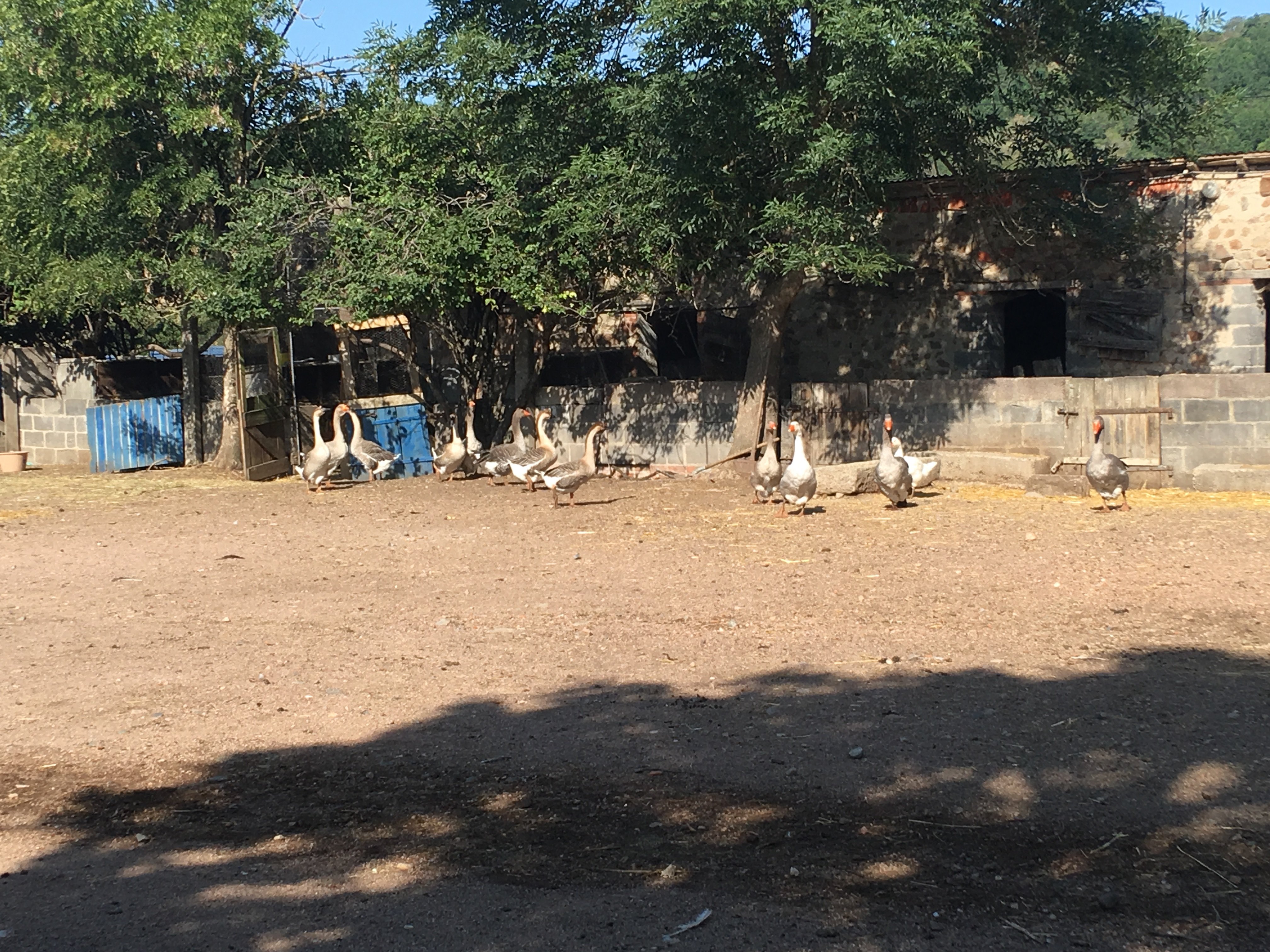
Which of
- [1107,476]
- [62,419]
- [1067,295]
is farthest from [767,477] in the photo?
[62,419]

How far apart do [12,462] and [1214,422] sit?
20.4 metres

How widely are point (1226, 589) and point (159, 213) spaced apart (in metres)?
16.3

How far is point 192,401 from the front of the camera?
2295 centimetres

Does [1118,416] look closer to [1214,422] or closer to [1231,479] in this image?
[1214,422]

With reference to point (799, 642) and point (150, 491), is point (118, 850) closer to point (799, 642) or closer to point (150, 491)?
point (799, 642)

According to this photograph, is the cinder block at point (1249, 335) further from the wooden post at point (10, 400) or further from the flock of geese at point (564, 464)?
the wooden post at point (10, 400)

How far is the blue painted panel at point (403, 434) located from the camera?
70.5 ft

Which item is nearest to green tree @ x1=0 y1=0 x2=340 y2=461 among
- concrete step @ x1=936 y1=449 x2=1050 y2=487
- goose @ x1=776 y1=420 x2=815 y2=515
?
goose @ x1=776 y1=420 x2=815 y2=515

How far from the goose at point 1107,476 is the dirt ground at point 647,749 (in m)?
1.84

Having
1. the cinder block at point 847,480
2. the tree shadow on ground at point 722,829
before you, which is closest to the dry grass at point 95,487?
the cinder block at point 847,480

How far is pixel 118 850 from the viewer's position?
5242 millimetres

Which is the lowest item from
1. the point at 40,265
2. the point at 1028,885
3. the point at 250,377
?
the point at 1028,885

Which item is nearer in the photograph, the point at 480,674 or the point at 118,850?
the point at 118,850

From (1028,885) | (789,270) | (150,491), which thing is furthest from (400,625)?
(150,491)
